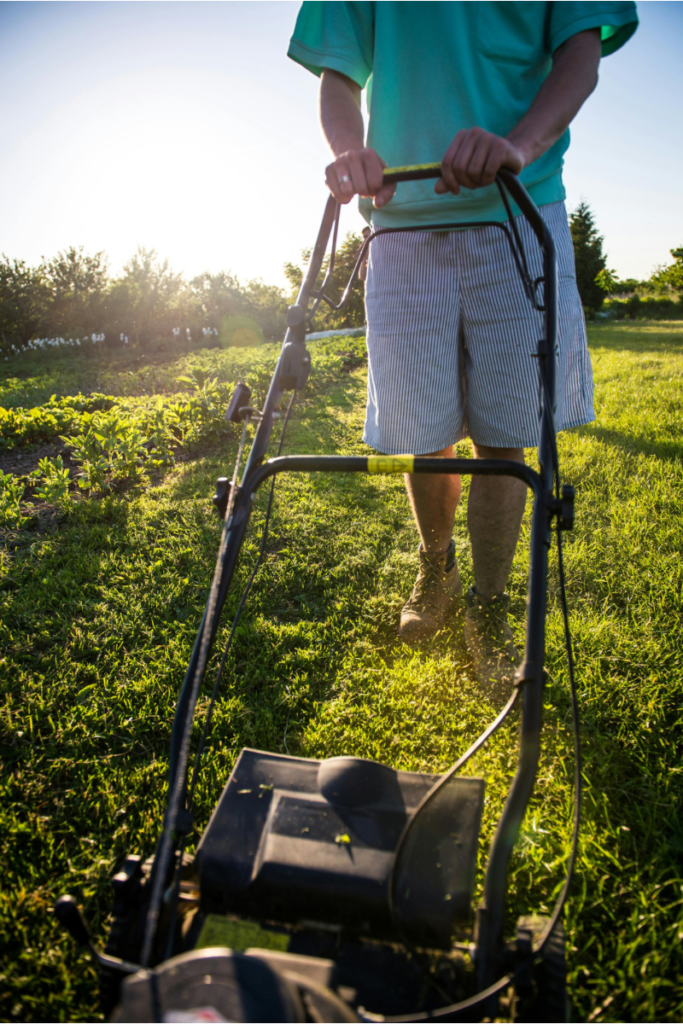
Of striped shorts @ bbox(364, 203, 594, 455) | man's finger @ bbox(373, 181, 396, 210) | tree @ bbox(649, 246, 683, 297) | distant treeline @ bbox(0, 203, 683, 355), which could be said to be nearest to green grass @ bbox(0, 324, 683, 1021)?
striped shorts @ bbox(364, 203, 594, 455)

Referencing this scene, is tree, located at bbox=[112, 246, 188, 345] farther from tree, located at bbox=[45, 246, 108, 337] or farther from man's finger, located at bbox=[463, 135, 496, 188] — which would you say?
man's finger, located at bbox=[463, 135, 496, 188]

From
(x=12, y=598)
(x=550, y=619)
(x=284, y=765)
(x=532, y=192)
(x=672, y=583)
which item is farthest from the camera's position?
(x=12, y=598)

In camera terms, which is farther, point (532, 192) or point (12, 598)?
point (12, 598)

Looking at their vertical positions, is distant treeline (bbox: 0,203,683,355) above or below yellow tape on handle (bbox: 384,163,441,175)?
above

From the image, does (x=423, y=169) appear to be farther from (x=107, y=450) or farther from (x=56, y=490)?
(x=107, y=450)

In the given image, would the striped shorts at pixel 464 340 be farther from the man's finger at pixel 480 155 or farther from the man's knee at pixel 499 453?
the man's finger at pixel 480 155

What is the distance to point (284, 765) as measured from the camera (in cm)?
104

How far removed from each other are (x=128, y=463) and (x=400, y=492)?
1555mm

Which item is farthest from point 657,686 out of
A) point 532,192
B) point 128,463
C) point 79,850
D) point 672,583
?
point 128,463

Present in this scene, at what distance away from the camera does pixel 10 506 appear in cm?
284

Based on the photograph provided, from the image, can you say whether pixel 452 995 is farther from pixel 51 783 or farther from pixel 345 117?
pixel 345 117

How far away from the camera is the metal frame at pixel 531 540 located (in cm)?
73

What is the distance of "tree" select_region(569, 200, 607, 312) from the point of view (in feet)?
86.3

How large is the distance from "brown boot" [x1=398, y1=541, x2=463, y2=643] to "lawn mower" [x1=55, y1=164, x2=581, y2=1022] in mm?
819
